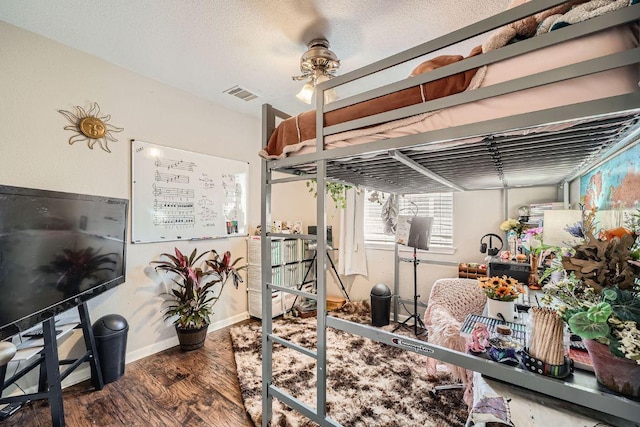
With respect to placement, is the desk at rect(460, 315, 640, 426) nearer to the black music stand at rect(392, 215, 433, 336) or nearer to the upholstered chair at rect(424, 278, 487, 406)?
the upholstered chair at rect(424, 278, 487, 406)

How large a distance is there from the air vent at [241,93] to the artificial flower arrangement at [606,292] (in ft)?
9.63

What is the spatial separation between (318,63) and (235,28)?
25.0 inches

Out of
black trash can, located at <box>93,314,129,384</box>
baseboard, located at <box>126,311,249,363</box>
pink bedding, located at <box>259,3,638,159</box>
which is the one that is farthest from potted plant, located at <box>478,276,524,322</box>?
baseboard, located at <box>126,311,249,363</box>

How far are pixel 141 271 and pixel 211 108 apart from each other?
194 cm

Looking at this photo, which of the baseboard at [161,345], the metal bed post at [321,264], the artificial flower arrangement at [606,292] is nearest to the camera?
the artificial flower arrangement at [606,292]

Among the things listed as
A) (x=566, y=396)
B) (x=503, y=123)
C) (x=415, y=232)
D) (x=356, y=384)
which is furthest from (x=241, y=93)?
(x=566, y=396)

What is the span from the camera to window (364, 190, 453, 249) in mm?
3311

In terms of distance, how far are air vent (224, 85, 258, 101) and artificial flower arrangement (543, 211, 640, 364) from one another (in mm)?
2936

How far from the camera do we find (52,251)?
5.43 ft

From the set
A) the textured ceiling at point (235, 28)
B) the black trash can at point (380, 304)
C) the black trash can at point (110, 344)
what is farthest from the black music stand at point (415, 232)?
A: the black trash can at point (110, 344)

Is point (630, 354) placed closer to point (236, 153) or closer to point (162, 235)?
point (162, 235)

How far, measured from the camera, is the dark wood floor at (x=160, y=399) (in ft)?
5.88

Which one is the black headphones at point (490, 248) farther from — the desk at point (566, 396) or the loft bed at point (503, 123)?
the desk at point (566, 396)

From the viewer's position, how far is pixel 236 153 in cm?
345
